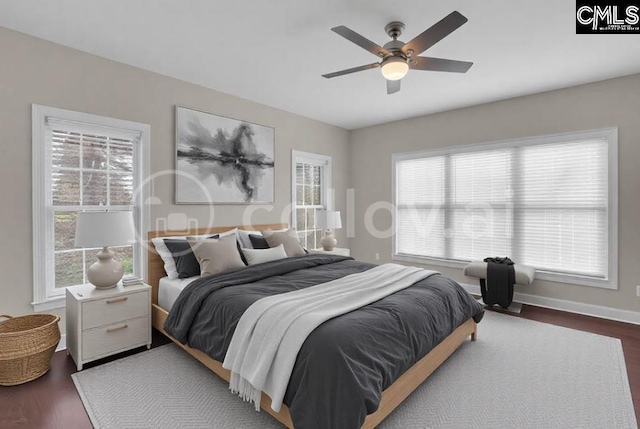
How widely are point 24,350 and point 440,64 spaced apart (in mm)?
3718

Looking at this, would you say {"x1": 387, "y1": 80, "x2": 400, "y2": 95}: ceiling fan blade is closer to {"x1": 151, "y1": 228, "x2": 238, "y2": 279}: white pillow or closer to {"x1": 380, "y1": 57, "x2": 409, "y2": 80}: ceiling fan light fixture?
{"x1": 380, "y1": 57, "x2": 409, "y2": 80}: ceiling fan light fixture

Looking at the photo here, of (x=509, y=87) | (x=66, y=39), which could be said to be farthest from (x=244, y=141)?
(x=509, y=87)

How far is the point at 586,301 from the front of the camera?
3.89m

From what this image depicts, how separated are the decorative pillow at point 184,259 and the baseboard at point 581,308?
4.10 meters

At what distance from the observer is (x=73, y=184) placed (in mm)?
3008

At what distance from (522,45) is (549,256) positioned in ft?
8.77

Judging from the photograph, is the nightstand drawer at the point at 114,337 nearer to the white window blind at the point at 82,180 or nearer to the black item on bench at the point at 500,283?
the white window blind at the point at 82,180

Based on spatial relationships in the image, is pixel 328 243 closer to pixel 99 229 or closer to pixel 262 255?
pixel 262 255

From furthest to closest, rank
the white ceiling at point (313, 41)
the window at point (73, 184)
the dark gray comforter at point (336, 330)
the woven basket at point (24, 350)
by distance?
the window at point (73, 184)
the white ceiling at point (313, 41)
the woven basket at point (24, 350)
the dark gray comforter at point (336, 330)

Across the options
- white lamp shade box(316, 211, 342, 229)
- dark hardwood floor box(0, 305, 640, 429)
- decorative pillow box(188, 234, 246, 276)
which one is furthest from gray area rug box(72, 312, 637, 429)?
A: white lamp shade box(316, 211, 342, 229)

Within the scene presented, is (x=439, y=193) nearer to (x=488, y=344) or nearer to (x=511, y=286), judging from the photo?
(x=511, y=286)

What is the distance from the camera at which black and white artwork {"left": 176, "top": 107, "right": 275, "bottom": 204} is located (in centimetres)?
371

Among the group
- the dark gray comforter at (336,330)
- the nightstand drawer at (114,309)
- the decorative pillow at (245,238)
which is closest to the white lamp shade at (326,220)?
the decorative pillow at (245,238)

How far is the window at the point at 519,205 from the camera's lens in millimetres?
3820
